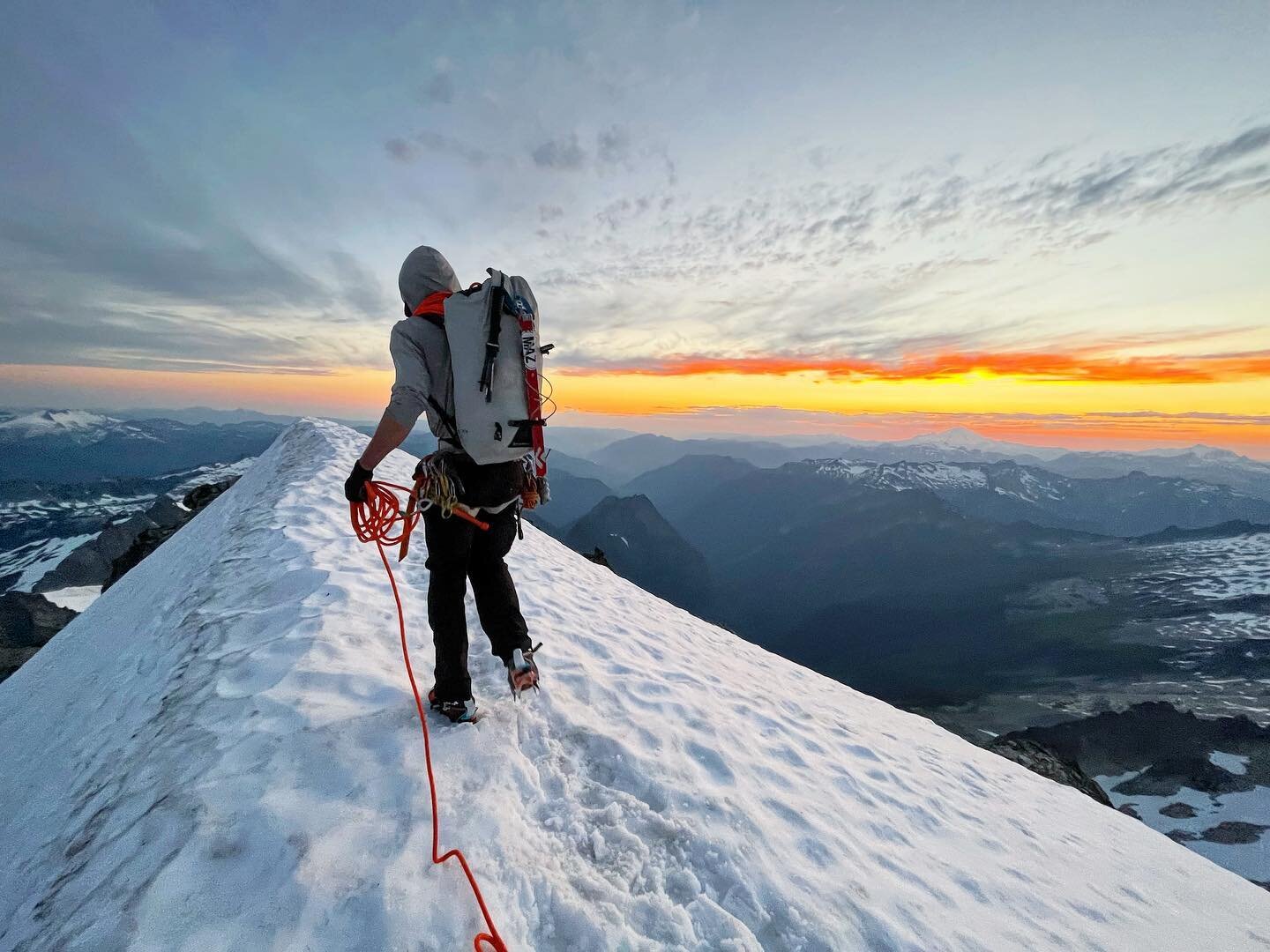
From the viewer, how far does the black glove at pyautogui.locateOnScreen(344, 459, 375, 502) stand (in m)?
4.03

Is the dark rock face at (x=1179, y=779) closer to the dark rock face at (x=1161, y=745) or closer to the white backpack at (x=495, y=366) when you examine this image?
the dark rock face at (x=1161, y=745)

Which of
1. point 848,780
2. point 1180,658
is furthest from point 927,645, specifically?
point 848,780

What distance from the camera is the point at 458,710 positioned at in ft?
13.7

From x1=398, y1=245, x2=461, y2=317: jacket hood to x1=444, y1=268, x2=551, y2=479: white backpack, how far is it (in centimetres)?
54

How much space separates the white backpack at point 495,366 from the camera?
381 cm

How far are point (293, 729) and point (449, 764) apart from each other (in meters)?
1.20

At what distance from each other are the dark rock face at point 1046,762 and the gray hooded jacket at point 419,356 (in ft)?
118

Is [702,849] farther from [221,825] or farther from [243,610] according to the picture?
[243,610]

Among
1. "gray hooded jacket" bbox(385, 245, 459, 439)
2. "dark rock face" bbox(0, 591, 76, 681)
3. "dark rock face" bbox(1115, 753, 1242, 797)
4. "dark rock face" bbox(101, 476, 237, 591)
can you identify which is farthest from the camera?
"dark rock face" bbox(1115, 753, 1242, 797)

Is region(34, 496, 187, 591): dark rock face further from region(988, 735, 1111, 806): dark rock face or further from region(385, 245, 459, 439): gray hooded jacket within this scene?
region(988, 735, 1111, 806): dark rock face

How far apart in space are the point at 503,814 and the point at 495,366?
3.26 meters

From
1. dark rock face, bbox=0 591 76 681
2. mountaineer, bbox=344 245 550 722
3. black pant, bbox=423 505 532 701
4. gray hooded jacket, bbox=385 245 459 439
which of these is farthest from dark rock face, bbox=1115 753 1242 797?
dark rock face, bbox=0 591 76 681

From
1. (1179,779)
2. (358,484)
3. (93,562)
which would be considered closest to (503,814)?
(358,484)

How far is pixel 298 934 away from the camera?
246 cm
